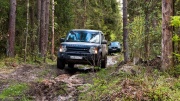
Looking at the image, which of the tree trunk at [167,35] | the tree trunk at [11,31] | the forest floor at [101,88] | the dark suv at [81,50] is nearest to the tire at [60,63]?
the dark suv at [81,50]

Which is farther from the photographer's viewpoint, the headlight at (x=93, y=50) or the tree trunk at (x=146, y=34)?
the tree trunk at (x=146, y=34)

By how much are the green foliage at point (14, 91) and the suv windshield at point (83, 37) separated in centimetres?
529

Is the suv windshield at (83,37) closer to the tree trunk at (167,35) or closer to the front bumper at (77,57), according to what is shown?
the front bumper at (77,57)

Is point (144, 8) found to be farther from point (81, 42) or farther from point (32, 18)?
point (32, 18)

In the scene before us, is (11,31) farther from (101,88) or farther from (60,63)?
(101,88)

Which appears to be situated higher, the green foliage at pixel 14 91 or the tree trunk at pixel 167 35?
the tree trunk at pixel 167 35

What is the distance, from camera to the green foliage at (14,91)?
8.46 meters

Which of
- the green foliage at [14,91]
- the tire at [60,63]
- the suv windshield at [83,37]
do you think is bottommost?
the green foliage at [14,91]

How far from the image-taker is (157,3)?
14734 mm

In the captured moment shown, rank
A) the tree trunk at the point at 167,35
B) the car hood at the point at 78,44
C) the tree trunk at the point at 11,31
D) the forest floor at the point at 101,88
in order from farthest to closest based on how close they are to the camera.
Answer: the tree trunk at the point at 11,31 → the car hood at the point at 78,44 → the tree trunk at the point at 167,35 → the forest floor at the point at 101,88

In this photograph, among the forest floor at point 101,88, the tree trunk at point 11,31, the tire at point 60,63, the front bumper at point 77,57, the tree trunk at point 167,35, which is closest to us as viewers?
the forest floor at point 101,88

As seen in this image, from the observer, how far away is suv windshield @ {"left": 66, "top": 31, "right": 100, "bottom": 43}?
48.3 feet

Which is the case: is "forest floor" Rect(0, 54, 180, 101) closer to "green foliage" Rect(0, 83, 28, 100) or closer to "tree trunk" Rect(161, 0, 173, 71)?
"green foliage" Rect(0, 83, 28, 100)

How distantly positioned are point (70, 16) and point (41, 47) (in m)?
7.76
